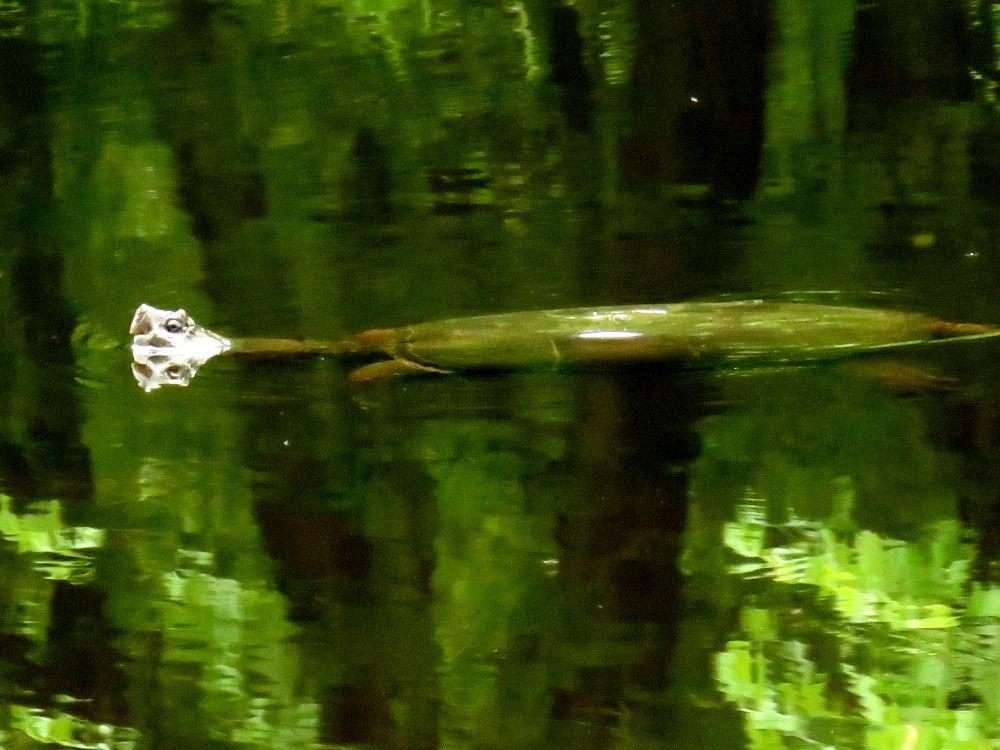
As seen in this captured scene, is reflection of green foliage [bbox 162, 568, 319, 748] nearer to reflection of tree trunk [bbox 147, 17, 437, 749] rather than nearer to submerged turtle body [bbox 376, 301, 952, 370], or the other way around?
reflection of tree trunk [bbox 147, 17, 437, 749]

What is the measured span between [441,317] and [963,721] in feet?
1.53

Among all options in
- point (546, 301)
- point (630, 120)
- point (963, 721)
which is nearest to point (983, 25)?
point (630, 120)

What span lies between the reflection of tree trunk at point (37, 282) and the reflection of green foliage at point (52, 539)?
0.02m

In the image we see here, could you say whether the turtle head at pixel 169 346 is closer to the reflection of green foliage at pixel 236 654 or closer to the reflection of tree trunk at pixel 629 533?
the reflection of green foliage at pixel 236 654

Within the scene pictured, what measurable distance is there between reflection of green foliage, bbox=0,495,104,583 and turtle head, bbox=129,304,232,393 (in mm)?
121

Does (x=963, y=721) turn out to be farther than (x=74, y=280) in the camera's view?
No

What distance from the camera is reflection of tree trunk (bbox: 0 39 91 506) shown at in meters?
0.78

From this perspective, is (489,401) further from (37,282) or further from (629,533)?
(37,282)

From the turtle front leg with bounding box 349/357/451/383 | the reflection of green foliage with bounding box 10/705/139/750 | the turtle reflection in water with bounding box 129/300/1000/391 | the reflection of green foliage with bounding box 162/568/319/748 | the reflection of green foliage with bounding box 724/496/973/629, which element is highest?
the turtle reflection in water with bounding box 129/300/1000/391

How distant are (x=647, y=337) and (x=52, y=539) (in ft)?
1.57

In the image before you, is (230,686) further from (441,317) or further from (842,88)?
(842,88)

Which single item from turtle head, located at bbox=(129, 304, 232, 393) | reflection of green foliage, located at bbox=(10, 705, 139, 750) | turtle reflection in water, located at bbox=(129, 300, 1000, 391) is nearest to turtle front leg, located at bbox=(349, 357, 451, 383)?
turtle reflection in water, located at bbox=(129, 300, 1000, 391)

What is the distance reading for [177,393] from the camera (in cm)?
77

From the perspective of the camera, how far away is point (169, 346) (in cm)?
77
